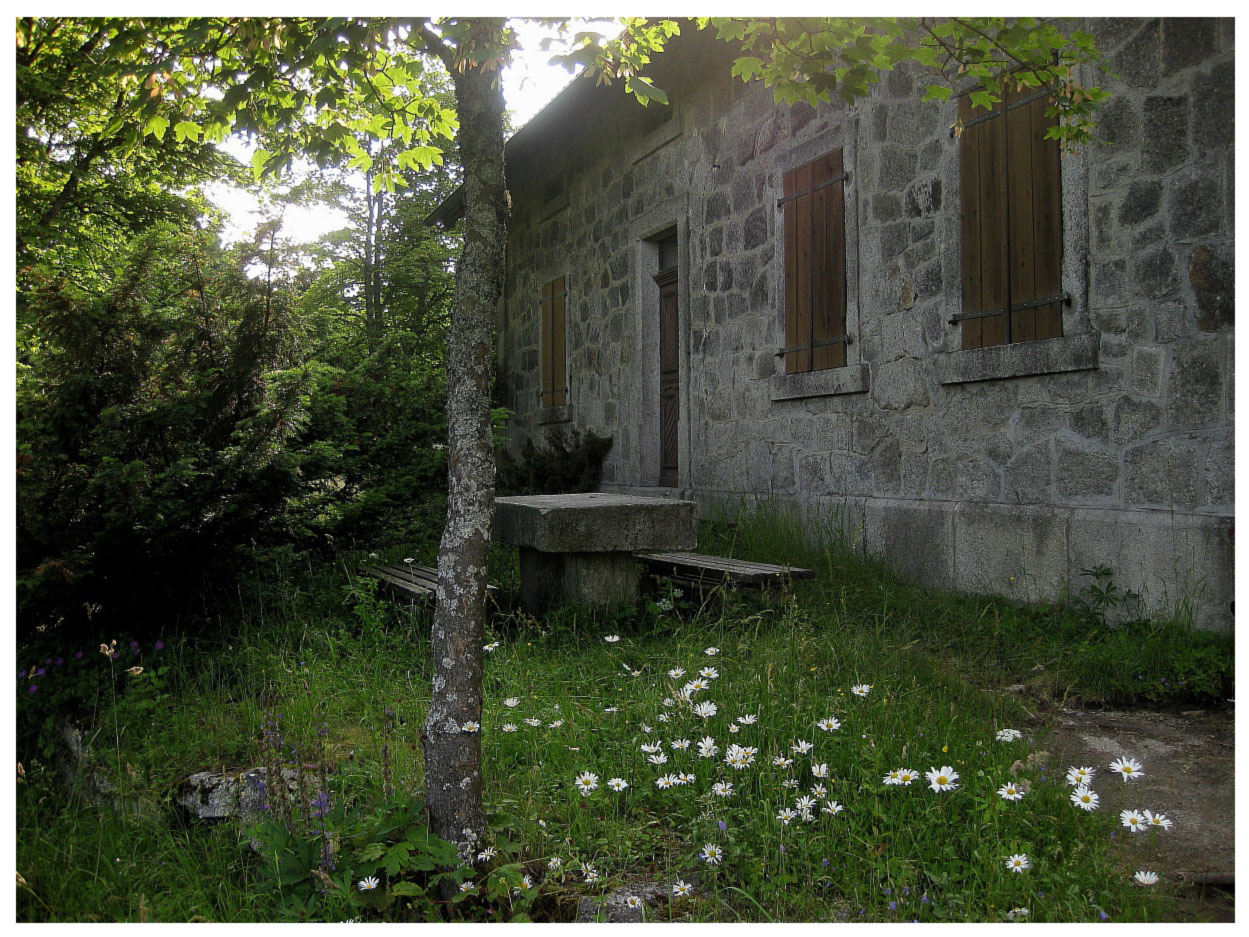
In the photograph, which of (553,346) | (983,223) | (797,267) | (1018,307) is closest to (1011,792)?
(1018,307)

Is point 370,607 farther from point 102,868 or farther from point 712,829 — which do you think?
point 712,829

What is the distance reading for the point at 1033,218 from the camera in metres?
4.61

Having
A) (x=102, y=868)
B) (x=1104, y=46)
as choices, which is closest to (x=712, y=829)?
(x=102, y=868)

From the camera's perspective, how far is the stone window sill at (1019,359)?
172 inches

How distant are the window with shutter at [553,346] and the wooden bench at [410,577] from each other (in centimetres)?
477

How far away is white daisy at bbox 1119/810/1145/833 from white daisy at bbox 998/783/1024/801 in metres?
0.25

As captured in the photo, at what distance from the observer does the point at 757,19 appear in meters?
2.91

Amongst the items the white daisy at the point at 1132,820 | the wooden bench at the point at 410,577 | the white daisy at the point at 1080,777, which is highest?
the wooden bench at the point at 410,577

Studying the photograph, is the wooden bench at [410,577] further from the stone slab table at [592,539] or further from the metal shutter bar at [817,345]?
the metal shutter bar at [817,345]

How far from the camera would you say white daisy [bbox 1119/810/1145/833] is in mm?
2184

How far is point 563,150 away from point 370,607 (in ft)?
22.9

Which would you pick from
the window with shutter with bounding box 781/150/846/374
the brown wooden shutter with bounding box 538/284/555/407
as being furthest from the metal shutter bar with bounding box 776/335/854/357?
the brown wooden shutter with bounding box 538/284/555/407

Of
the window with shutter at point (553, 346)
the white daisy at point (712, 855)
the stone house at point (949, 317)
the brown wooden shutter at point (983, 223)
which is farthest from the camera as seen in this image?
the window with shutter at point (553, 346)

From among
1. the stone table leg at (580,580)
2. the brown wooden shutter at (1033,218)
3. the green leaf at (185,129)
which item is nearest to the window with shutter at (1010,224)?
the brown wooden shutter at (1033,218)
